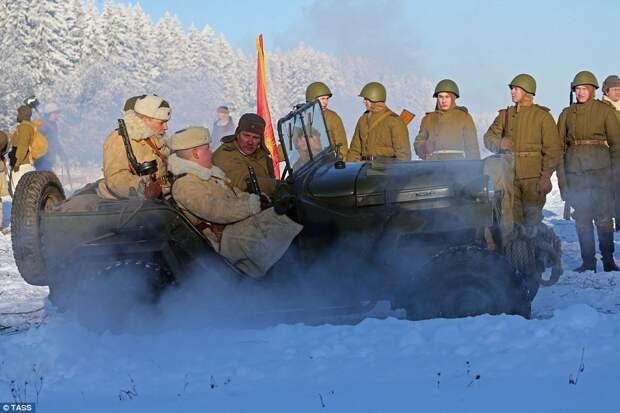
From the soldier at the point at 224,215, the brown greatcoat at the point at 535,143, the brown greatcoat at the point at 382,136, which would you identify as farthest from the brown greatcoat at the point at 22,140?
the soldier at the point at 224,215

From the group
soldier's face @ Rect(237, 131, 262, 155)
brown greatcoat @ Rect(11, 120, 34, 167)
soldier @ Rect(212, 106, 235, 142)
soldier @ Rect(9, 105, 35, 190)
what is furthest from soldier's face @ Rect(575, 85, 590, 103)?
brown greatcoat @ Rect(11, 120, 34, 167)

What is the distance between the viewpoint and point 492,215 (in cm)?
593

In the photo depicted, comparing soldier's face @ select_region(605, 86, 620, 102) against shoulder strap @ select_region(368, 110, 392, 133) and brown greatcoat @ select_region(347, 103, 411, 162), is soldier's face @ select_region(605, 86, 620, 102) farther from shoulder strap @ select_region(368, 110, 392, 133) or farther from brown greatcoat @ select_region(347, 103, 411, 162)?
shoulder strap @ select_region(368, 110, 392, 133)

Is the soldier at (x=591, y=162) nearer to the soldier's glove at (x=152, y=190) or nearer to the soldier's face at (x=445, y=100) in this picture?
the soldier's face at (x=445, y=100)

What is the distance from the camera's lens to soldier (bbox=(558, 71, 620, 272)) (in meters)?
8.89

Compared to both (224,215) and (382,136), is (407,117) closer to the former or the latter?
(382,136)

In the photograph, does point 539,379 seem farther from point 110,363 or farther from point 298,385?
point 110,363

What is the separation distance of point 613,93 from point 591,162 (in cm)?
265

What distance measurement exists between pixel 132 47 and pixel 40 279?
60.5 metres

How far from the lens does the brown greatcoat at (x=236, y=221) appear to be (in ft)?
19.2

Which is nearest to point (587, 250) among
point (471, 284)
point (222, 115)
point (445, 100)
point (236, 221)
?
point (445, 100)

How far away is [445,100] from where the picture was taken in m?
9.64

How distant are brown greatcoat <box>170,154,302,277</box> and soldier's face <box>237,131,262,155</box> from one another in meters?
0.99

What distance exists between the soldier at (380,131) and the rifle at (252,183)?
3427 millimetres
